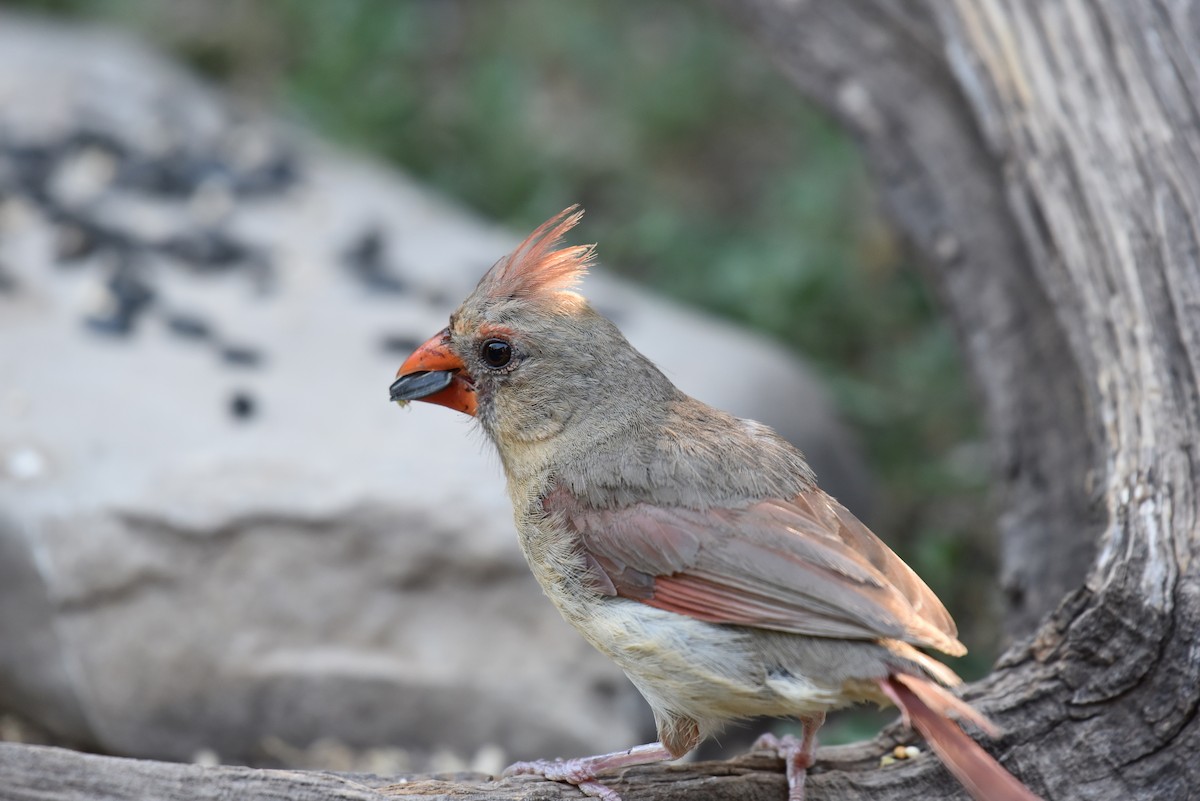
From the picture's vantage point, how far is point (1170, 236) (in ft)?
9.59

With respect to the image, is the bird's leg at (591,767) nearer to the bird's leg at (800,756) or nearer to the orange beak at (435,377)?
the bird's leg at (800,756)

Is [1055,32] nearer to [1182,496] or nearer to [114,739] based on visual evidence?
[1182,496]

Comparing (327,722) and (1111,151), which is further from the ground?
(1111,151)

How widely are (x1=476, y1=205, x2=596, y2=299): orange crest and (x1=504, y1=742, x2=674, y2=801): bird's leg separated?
913 millimetres

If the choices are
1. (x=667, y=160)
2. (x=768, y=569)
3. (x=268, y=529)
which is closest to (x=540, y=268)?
(x=768, y=569)

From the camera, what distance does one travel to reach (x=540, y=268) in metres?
2.73

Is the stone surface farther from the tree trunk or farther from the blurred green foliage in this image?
the tree trunk

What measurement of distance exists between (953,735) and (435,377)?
125 cm

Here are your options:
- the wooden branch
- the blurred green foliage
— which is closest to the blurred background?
the blurred green foliage

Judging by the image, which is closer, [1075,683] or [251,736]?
[1075,683]

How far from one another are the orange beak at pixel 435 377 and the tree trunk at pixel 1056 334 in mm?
801

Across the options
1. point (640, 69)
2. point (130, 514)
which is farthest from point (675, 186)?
point (130, 514)

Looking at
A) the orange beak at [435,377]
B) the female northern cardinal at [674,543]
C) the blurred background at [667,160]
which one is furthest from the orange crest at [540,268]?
the blurred background at [667,160]

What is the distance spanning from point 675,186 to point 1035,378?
3.74 metres
